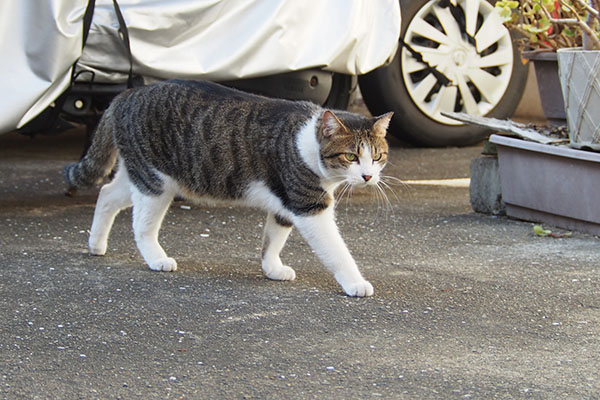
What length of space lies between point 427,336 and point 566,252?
1.45 meters

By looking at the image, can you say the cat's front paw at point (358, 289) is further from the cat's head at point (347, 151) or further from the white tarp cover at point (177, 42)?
the white tarp cover at point (177, 42)

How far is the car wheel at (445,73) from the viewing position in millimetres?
6477

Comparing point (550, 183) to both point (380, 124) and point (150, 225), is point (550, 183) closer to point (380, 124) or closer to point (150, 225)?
point (380, 124)

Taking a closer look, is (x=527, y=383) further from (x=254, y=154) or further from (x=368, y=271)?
(x=254, y=154)

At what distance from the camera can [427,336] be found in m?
3.28

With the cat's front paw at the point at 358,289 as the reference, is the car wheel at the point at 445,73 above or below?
above

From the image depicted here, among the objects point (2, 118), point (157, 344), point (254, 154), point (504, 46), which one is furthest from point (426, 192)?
point (157, 344)

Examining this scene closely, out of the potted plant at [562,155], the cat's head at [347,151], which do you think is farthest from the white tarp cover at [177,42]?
the cat's head at [347,151]

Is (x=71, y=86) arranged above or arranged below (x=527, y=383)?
above

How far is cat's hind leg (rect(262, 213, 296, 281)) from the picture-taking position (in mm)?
4000

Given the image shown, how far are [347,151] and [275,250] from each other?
1.99ft

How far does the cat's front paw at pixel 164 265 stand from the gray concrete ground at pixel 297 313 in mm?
44

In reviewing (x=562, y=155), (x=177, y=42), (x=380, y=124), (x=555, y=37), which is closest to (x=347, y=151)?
(x=380, y=124)

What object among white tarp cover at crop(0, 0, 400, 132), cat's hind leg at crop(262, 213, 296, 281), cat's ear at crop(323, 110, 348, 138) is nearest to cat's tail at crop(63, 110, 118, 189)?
white tarp cover at crop(0, 0, 400, 132)
